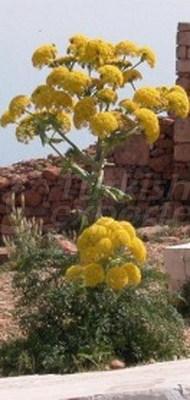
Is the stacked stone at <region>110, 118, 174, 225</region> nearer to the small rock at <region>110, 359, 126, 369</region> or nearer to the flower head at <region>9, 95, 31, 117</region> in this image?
the flower head at <region>9, 95, 31, 117</region>

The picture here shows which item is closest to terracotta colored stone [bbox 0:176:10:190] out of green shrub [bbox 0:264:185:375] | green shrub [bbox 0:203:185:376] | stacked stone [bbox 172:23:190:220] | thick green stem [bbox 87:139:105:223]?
stacked stone [bbox 172:23:190:220]

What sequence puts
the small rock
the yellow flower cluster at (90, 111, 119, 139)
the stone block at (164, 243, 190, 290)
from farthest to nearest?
the stone block at (164, 243, 190, 290)
the yellow flower cluster at (90, 111, 119, 139)
the small rock

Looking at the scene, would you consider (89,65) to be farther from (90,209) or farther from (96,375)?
(96,375)

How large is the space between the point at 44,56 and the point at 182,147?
6593 millimetres

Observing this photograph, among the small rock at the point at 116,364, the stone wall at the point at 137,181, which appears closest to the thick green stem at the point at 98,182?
the small rock at the point at 116,364

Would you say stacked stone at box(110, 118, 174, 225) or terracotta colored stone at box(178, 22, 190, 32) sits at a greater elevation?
terracotta colored stone at box(178, 22, 190, 32)

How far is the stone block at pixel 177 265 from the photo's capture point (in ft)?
31.7

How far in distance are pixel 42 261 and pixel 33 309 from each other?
1.05 ft

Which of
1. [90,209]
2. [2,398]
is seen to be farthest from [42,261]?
[2,398]

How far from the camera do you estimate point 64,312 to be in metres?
7.90

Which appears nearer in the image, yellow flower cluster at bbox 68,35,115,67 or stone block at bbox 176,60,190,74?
yellow flower cluster at bbox 68,35,115,67

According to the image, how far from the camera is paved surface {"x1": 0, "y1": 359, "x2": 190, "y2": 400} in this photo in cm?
387

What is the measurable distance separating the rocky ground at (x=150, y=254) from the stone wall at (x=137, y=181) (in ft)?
5.49

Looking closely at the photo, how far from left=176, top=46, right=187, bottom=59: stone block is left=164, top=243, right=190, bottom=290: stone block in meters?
5.76
